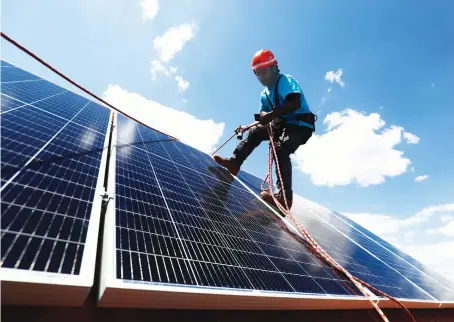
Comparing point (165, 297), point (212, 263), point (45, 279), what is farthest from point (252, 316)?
point (45, 279)

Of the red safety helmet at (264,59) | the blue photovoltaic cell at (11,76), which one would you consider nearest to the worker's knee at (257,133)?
the red safety helmet at (264,59)

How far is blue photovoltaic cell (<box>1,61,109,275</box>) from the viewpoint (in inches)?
66.4

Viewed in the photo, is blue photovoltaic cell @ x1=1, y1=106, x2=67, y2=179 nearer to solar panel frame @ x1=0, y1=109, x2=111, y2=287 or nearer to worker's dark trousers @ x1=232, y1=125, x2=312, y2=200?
solar panel frame @ x1=0, y1=109, x2=111, y2=287

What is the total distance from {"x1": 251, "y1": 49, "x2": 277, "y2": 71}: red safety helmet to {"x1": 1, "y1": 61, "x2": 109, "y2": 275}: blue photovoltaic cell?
4.03 m

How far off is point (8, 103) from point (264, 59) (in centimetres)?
477

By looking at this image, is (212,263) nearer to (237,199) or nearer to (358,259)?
(237,199)

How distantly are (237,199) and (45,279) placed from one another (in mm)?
4129

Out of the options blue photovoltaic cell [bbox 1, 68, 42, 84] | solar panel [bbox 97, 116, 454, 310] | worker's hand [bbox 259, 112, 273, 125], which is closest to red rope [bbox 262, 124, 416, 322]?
solar panel [bbox 97, 116, 454, 310]

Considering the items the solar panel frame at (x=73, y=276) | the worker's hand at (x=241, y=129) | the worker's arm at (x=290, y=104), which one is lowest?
the solar panel frame at (x=73, y=276)

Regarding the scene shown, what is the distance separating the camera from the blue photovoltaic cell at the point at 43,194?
1.69 metres

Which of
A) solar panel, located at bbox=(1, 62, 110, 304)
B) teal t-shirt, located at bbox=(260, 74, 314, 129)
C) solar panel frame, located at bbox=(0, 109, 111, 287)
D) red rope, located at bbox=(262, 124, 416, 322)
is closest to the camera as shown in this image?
solar panel frame, located at bbox=(0, 109, 111, 287)

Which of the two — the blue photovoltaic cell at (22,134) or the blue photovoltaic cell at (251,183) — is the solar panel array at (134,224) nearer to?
the blue photovoltaic cell at (22,134)

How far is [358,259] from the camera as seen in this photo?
18.5 feet

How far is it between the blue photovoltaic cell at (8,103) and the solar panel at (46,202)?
2 cm
